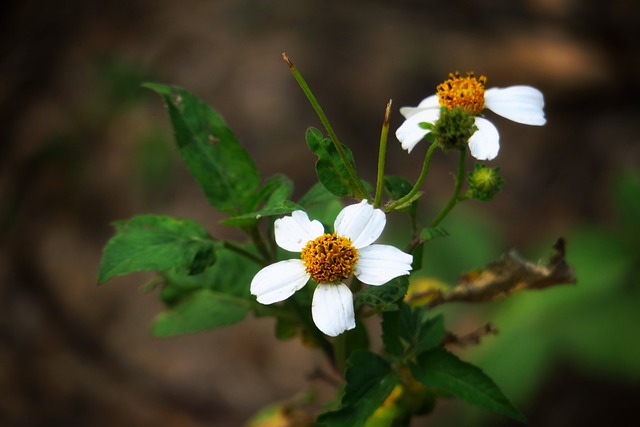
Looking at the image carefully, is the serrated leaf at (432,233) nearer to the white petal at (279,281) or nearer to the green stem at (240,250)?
the white petal at (279,281)

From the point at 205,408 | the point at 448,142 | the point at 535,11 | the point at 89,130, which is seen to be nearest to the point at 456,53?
the point at 535,11

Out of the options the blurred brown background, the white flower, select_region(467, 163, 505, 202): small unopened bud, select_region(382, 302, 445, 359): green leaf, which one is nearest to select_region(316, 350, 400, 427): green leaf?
select_region(382, 302, 445, 359): green leaf

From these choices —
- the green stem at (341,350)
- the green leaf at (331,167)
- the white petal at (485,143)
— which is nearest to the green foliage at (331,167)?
the green leaf at (331,167)

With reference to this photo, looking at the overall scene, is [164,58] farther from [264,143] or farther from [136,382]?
[136,382]

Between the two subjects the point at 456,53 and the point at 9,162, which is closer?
the point at 9,162

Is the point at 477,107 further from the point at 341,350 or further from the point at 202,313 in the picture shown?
the point at 202,313

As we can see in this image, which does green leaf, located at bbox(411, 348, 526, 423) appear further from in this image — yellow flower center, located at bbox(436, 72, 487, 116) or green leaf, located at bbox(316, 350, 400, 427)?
yellow flower center, located at bbox(436, 72, 487, 116)

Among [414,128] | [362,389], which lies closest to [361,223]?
[414,128]
